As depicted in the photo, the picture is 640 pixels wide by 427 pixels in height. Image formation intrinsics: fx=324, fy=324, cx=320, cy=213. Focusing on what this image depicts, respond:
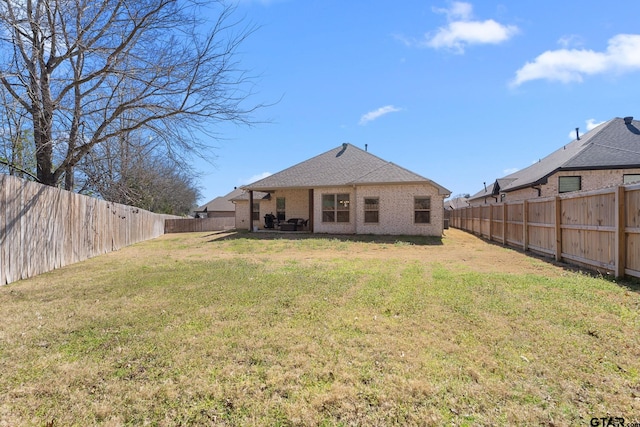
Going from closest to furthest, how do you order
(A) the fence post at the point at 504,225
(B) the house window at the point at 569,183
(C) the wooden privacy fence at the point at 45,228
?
1. (C) the wooden privacy fence at the point at 45,228
2. (A) the fence post at the point at 504,225
3. (B) the house window at the point at 569,183

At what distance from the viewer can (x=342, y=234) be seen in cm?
1720

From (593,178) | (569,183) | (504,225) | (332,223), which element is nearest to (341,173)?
(332,223)

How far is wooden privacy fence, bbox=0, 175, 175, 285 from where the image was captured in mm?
6480

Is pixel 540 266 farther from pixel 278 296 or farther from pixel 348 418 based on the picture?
pixel 348 418

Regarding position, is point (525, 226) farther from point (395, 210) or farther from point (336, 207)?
point (336, 207)

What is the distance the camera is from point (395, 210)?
16.5 meters

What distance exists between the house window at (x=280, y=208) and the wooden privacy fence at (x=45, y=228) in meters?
10.4

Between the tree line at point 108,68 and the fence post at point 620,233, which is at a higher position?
the tree line at point 108,68

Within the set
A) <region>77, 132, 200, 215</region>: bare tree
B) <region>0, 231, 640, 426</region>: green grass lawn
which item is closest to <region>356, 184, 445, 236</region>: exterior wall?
<region>77, 132, 200, 215</region>: bare tree

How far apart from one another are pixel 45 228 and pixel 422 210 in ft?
47.7

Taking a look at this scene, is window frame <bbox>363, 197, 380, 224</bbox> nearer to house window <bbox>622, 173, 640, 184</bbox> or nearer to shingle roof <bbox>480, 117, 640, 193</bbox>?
shingle roof <bbox>480, 117, 640, 193</bbox>

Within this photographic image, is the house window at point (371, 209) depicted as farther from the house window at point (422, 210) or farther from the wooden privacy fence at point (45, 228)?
the wooden privacy fence at point (45, 228)

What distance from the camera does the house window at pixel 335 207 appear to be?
17.5 meters

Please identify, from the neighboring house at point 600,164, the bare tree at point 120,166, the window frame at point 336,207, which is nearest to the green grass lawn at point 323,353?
the bare tree at point 120,166
